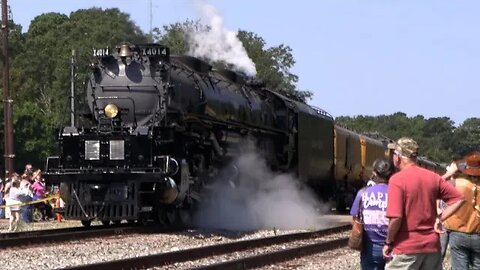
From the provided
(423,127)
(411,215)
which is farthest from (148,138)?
(423,127)

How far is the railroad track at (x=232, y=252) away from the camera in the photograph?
11695 millimetres

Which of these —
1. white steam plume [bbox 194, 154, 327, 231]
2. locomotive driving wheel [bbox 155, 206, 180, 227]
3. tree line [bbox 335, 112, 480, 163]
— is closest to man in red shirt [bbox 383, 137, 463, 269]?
locomotive driving wheel [bbox 155, 206, 180, 227]

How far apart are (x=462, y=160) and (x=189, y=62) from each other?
1196 centimetres

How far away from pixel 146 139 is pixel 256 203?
5.96m

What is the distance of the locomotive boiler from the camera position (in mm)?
17609

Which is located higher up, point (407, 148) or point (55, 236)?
point (407, 148)

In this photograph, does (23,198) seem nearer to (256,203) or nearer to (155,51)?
(155,51)

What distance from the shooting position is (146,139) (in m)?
17.8

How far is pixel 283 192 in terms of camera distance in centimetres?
2442

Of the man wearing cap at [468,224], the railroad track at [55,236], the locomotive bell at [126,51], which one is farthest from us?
the locomotive bell at [126,51]

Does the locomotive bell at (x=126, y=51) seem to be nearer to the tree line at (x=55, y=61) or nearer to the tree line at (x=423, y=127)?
the tree line at (x=55, y=61)

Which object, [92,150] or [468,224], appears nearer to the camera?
[468,224]

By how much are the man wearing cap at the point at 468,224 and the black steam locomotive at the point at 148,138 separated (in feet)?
30.5

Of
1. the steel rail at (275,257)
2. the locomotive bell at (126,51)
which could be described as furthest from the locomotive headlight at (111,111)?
the steel rail at (275,257)
